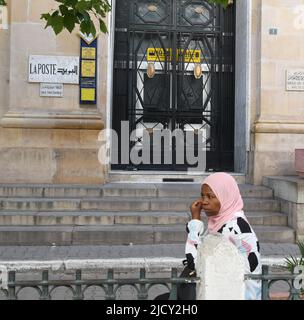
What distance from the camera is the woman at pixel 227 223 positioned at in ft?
9.94

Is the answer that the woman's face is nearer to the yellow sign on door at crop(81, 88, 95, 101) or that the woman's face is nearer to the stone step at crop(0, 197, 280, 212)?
the stone step at crop(0, 197, 280, 212)

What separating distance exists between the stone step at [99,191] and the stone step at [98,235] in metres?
1.10

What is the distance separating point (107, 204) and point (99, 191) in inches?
18.6

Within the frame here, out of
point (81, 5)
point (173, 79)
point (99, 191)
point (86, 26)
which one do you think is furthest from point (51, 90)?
point (81, 5)

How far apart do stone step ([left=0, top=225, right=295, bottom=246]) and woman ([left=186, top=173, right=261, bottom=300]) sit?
14.3ft

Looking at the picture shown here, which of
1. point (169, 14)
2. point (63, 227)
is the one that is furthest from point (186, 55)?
point (63, 227)

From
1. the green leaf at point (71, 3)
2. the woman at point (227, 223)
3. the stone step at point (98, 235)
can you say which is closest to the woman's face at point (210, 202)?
the woman at point (227, 223)

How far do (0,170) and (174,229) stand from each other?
3.81m

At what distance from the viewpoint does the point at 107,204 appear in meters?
8.27

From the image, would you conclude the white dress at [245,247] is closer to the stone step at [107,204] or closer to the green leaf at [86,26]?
the green leaf at [86,26]

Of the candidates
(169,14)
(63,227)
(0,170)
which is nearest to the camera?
(63,227)

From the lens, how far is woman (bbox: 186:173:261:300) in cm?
303
